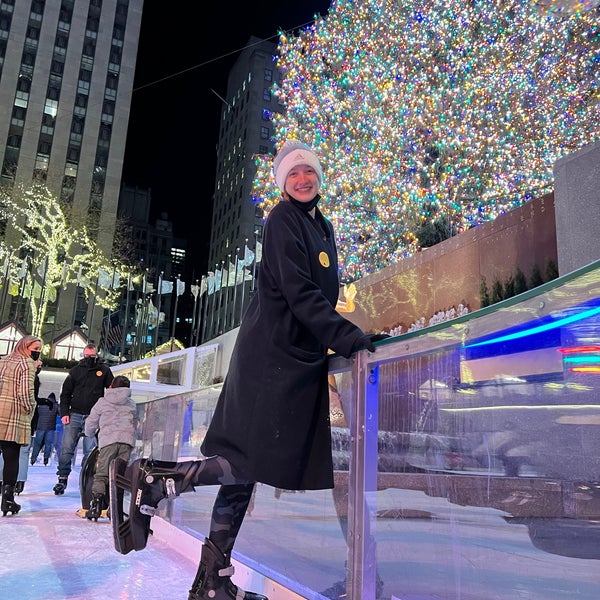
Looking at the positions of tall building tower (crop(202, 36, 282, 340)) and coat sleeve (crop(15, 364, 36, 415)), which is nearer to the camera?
coat sleeve (crop(15, 364, 36, 415))

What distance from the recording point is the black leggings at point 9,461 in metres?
4.23

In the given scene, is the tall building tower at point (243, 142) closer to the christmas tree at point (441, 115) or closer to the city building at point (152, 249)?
the city building at point (152, 249)

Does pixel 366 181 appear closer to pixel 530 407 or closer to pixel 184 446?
pixel 184 446

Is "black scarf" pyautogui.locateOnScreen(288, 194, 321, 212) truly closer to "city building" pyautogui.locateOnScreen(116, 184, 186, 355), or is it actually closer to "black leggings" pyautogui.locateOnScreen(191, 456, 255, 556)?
"black leggings" pyautogui.locateOnScreen(191, 456, 255, 556)

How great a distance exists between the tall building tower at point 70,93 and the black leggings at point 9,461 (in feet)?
134

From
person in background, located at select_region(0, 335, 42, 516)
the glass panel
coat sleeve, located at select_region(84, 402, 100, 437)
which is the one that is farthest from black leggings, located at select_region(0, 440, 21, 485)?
the glass panel

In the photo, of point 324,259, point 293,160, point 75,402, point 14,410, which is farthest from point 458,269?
point 324,259

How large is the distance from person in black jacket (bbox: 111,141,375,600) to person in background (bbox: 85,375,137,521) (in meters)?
2.78

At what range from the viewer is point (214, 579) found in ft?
5.29

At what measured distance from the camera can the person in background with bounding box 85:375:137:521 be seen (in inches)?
170

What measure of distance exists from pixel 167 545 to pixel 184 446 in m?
0.59

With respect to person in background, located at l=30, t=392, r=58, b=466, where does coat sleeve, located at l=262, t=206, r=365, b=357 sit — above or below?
above

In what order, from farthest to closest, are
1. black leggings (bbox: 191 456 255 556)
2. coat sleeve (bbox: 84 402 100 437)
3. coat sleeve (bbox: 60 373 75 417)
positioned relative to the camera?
1. coat sleeve (bbox: 60 373 75 417)
2. coat sleeve (bbox: 84 402 100 437)
3. black leggings (bbox: 191 456 255 556)

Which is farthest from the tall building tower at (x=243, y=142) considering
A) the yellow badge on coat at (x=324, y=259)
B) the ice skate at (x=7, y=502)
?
the yellow badge on coat at (x=324, y=259)
